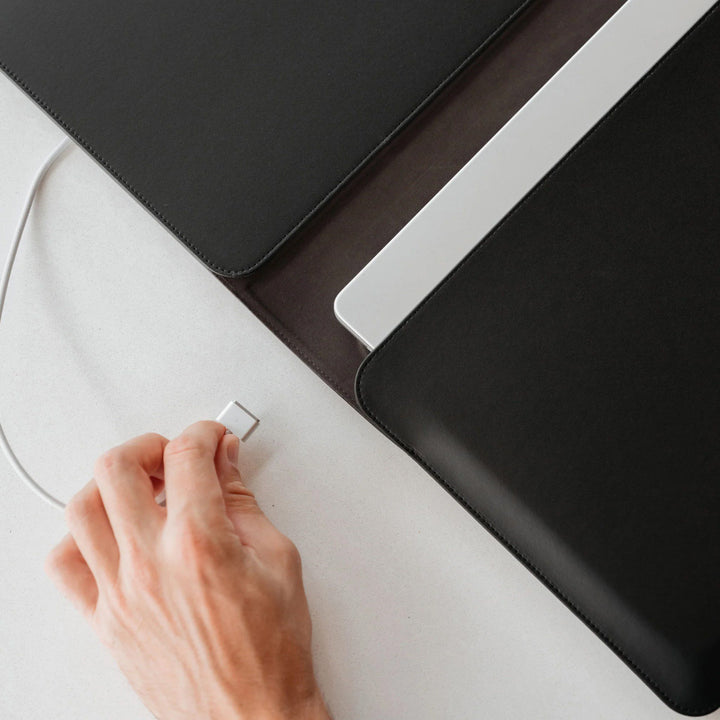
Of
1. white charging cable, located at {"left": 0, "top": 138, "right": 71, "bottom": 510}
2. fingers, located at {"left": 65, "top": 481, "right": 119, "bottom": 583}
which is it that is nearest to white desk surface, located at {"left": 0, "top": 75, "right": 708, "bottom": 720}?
Answer: white charging cable, located at {"left": 0, "top": 138, "right": 71, "bottom": 510}

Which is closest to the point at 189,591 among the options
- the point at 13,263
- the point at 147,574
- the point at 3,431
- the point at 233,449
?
the point at 147,574

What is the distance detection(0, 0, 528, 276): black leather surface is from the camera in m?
0.65

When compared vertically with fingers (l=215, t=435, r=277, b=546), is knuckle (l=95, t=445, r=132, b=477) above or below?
above

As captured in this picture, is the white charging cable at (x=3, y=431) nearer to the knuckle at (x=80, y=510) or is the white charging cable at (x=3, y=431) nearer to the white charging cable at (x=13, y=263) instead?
the white charging cable at (x=13, y=263)

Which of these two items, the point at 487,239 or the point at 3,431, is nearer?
the point at 487,239

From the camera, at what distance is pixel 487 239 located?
0.60m

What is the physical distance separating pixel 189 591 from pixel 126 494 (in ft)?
0.32

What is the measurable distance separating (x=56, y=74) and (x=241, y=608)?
517 mm

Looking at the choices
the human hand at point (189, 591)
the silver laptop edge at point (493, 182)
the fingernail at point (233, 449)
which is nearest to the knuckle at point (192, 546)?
the human hand at point (189, 591)

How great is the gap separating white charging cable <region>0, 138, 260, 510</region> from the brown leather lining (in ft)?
0.31

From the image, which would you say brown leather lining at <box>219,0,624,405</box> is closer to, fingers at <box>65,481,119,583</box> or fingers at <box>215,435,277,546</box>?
fingers at <box>215,435,277,546</box>

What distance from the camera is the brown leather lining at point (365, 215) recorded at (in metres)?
0.66

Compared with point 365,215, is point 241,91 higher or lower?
higher

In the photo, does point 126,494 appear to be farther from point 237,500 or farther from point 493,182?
point 493,182
